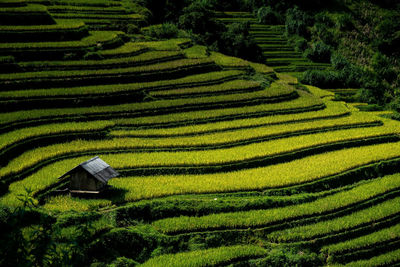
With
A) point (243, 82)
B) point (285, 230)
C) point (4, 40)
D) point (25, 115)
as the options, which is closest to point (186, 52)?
point (243, 82)

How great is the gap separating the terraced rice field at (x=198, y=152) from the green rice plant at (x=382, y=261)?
0.19 ft

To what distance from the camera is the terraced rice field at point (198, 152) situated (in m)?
16.8

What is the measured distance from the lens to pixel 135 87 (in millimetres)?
26859

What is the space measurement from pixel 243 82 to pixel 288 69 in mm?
15678

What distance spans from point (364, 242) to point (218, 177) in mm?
6885

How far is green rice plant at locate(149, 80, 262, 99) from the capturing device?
89.3ft

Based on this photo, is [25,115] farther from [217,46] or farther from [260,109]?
[217,46]

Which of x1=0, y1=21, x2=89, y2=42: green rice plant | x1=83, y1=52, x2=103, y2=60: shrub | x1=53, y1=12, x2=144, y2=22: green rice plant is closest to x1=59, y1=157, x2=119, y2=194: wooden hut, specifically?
x1=83, y1=52, x2=103, y2=60: shrub

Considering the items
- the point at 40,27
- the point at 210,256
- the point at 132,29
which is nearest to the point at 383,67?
the point at 132,29

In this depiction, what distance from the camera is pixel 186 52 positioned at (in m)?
34.7

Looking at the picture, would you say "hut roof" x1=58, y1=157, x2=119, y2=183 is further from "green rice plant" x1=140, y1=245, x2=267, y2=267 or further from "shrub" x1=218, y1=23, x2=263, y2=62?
"shrub" x1=218, y1=23, x2=263, y2=62

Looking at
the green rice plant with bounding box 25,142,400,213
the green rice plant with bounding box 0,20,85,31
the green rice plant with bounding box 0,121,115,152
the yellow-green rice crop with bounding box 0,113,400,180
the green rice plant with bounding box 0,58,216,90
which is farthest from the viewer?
the green rice plant with bounding box 0,20,85,31

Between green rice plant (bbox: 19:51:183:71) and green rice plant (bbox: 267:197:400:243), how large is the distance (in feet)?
56.3

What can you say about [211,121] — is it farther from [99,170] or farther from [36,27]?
[36,27]
